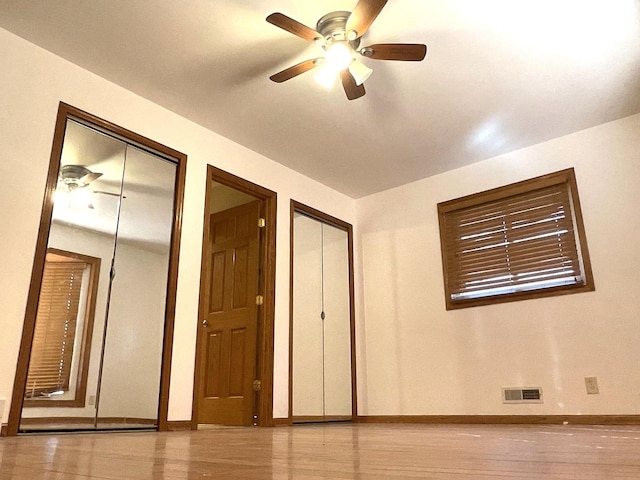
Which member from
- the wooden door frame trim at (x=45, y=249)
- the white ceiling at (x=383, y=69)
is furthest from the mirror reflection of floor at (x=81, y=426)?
the white ceiling at (x=383, y=69)

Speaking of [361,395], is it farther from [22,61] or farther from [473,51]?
[22,61]

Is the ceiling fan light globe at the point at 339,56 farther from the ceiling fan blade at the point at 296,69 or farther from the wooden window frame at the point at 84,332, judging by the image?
the wooden window frame at the point at 84,332

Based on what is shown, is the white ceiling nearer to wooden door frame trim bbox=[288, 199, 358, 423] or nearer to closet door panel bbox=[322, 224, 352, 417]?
wooden door frame trim bbox=[288, 199, 358, 423]

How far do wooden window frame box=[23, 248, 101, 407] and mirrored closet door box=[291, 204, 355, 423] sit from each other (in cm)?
171

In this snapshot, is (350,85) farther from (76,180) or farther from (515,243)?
(515,243)

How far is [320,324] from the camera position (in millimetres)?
4840

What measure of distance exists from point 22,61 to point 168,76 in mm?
872

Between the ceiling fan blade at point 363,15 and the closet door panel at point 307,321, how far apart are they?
2.34 m

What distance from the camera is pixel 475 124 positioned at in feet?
13.6

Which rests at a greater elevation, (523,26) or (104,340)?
(523,26)

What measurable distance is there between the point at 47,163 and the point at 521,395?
385 cm

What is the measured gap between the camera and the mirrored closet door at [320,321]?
4.54 metres

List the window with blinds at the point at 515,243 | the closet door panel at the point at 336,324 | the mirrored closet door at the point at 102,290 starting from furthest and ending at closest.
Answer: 1. the closet door panel at the point at 336,324
2. the window with blinds at the point at 515,243
3. the mirrored closet door at the point at 102,290

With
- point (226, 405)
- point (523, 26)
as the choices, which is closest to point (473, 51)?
point (523, 26)
